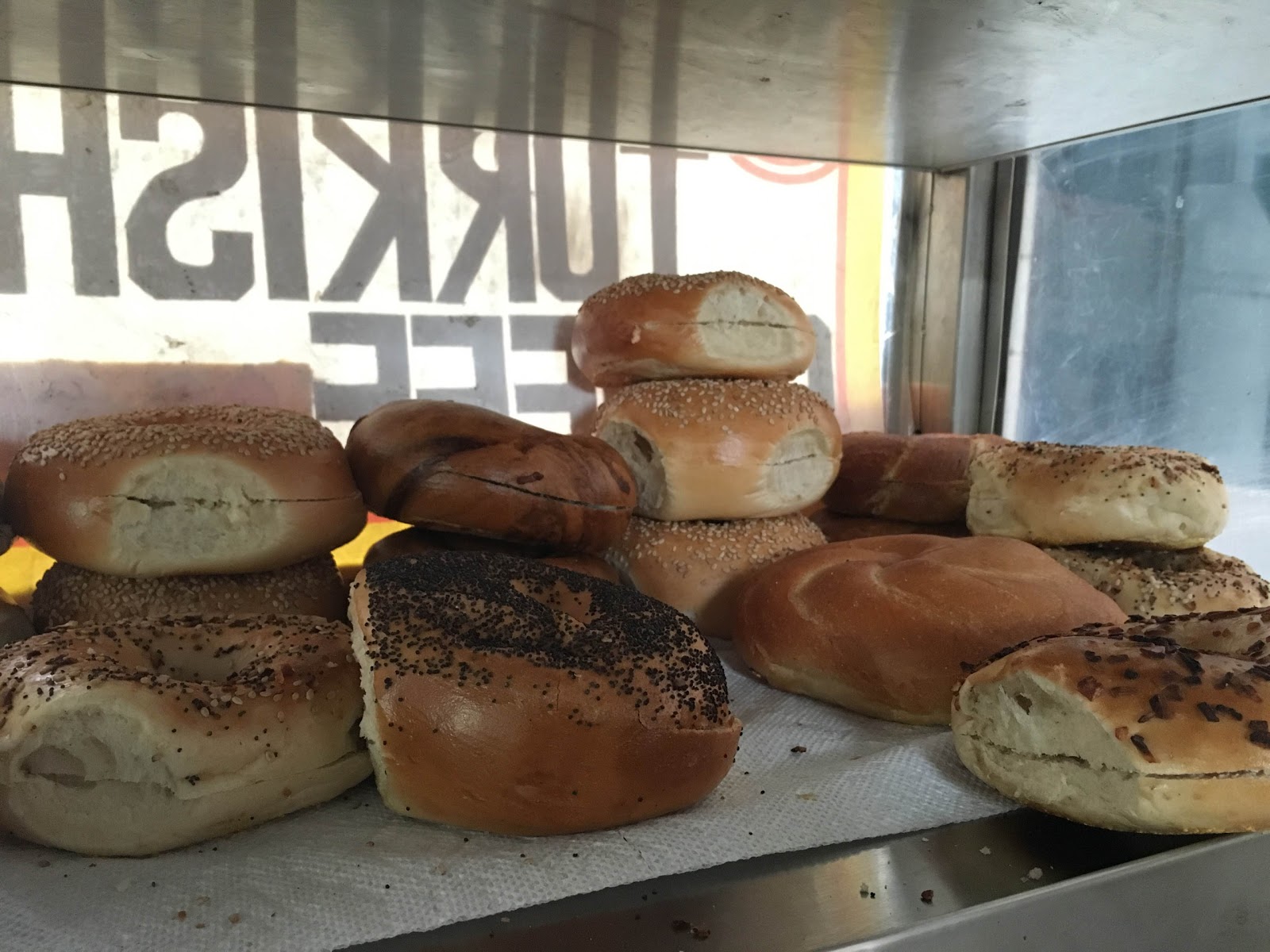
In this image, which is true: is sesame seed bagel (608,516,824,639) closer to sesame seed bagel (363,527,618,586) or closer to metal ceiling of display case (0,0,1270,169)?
sesame seed bagel (363,527,618,586)

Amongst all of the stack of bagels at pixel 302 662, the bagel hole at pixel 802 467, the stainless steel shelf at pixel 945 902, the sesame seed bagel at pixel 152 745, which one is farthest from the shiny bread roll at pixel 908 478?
the sesame seed bagel at pixel 152 745

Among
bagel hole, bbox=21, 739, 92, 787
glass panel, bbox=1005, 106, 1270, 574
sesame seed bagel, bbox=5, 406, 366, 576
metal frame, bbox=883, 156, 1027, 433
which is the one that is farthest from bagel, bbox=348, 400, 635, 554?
glass panel, bbox=1005, 106, 1270, 574

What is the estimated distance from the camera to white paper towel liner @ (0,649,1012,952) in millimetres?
727

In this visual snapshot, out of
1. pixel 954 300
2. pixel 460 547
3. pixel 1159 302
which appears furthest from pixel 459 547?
pixel 1159 302

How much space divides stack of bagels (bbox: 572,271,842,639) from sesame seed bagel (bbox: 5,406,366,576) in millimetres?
583

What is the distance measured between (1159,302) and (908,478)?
0.77m

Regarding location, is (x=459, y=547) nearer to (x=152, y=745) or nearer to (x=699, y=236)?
(x=152, y=745)

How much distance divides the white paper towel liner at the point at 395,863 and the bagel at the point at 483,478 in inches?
17.3

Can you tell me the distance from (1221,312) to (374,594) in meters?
1.86

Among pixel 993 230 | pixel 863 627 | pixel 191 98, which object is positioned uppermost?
pixel 191 98

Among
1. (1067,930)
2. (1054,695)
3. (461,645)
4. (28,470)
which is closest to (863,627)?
(1054,695)

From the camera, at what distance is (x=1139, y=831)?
87cm

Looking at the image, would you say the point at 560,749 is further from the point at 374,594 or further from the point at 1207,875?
the point at 1207,875

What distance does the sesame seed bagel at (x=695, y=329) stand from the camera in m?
1.60
